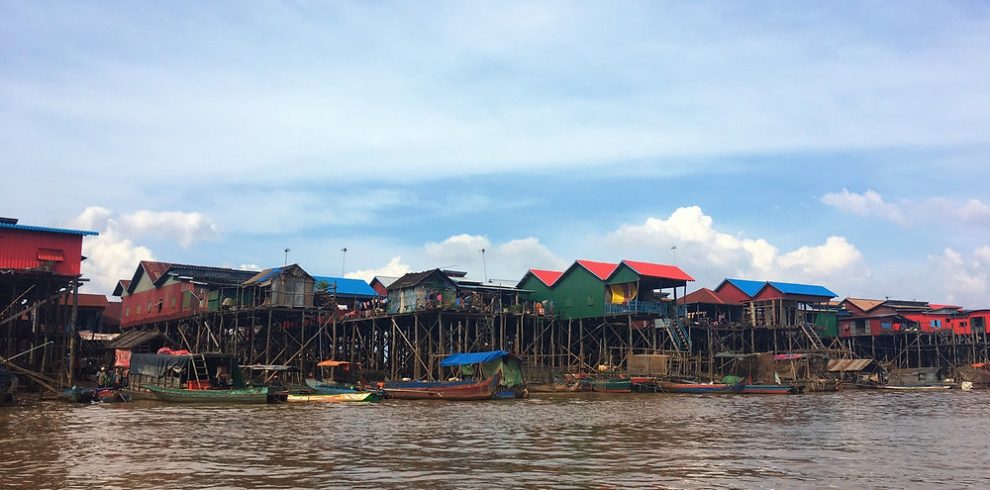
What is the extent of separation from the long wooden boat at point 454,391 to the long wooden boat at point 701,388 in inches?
562

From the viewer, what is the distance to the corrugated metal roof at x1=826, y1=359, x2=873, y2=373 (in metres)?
64.5

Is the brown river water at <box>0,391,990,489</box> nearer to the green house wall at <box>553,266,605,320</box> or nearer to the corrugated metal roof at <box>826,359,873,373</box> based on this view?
the green house wall at <box>553,266,605,320</box>

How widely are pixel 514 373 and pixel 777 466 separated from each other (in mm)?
30740

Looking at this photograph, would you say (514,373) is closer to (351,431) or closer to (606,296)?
(606,296)

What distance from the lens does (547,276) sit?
69750 mm

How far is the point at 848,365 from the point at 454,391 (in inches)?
1397

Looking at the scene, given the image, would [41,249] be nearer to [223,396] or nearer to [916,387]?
[223,396]

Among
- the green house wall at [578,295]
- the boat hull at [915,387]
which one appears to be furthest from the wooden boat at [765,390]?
the boat hull at [915,387]

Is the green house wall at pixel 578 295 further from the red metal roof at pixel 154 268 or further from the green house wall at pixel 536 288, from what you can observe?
the red metal roof at pixel 154 268

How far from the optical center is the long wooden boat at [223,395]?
132ft

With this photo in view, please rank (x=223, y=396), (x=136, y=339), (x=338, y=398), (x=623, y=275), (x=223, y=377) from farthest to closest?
(x=623, y=275) → (x=136, y=339) → (x=223, y=377) → (x=338, y=398) → (x=223, y=396)

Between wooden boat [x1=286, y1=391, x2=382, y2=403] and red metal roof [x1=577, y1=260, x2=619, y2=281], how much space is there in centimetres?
2508

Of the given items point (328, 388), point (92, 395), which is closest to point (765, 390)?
point (328, 388)

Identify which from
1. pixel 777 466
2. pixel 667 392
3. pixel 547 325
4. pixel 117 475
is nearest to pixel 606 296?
pixel 547 325
